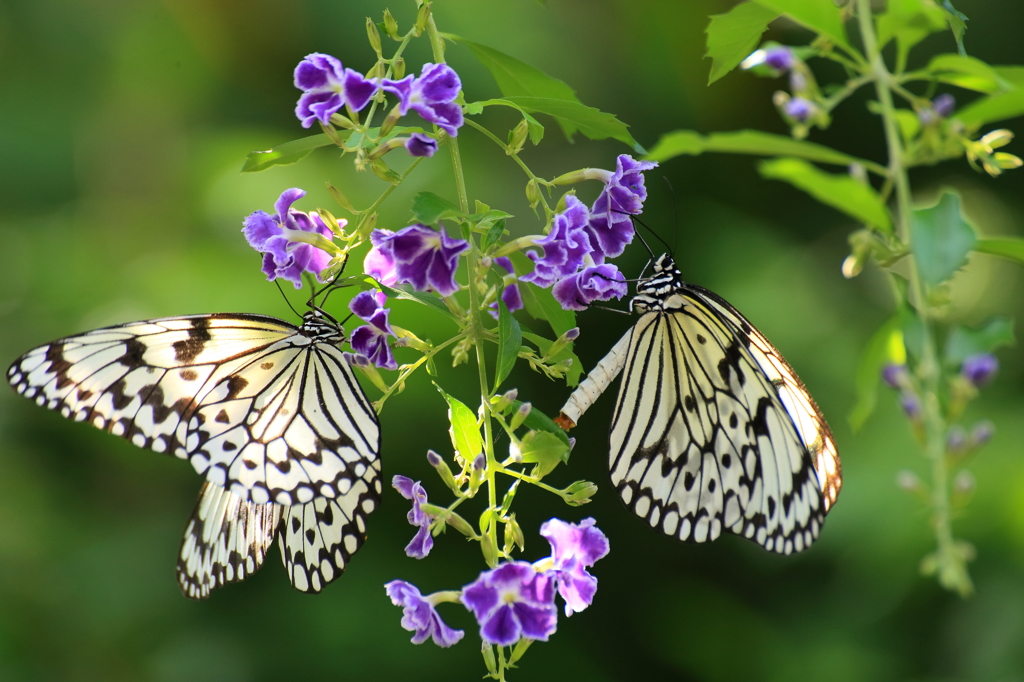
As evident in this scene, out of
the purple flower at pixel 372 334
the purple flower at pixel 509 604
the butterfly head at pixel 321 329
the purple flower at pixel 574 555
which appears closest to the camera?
the purple flower at pixel 509 604

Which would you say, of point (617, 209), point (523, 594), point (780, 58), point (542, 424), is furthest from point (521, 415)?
point (780, 58)

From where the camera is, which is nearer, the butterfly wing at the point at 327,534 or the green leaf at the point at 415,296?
the green leaf at the point at 415,296

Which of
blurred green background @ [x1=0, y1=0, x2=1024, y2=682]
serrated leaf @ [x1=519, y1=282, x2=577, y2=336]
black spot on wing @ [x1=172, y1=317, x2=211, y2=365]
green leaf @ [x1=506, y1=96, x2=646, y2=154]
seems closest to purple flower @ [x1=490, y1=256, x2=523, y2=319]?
serrated leaf @ [x1=519, y1=282, x2=577, y2=336]

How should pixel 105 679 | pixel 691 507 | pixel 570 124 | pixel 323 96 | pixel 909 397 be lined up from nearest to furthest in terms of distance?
1. pixel 909 397
2. pixel 323 96
3. pixel 570 124
4. pixel 691 507
5. pixel 105 679

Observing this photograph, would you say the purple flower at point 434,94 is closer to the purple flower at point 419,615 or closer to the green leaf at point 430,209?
the green leaf at point 430,209

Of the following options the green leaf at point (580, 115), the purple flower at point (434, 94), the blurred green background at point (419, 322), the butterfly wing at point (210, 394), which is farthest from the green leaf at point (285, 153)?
the blurred green background at point (419, 322)

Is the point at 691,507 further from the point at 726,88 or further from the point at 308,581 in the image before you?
the point at 726,88

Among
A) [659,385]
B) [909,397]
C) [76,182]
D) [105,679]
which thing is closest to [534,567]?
[909,397]
